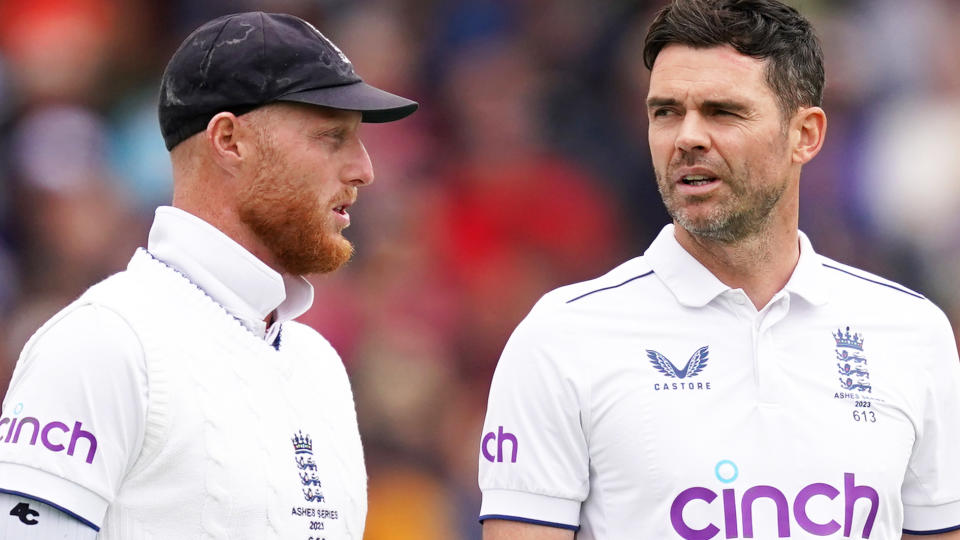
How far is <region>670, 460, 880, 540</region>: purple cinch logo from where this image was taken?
309cm

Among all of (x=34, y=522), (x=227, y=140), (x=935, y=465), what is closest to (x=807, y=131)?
(x=935, y=465)

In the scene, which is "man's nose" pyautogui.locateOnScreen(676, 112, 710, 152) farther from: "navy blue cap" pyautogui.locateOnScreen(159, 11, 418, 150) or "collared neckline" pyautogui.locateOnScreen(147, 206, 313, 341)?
"collared neckline" pyautogui.locateOnScreen(147, 206, 313, 341)

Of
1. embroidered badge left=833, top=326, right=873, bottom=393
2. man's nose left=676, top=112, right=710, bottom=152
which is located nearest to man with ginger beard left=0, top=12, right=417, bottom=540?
man's nose left=676, top=112, right=710, bottom=152

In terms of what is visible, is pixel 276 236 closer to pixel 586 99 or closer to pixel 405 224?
pixel 405 224

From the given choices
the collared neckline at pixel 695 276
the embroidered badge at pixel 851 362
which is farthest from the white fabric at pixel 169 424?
the embroidered badge at pixel 851 362

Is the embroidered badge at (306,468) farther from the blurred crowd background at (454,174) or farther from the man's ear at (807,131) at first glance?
the blurred crowd background at (454,174)

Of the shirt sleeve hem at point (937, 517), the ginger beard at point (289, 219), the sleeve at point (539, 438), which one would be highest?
the ginger beard at point (289, 219)

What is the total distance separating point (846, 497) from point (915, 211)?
456 centimetres

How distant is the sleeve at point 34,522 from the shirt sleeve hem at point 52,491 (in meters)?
0.01

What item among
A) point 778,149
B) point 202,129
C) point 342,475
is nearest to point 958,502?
point 778,149

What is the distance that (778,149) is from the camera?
11.1ft

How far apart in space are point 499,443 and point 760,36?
1038 mm

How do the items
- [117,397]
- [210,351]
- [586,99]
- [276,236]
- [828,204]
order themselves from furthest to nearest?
1. [586,99]
2. [828,204]
3. [276,236]
4. [210,351]
5. [117,397]

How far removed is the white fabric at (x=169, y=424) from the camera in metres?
2.65
